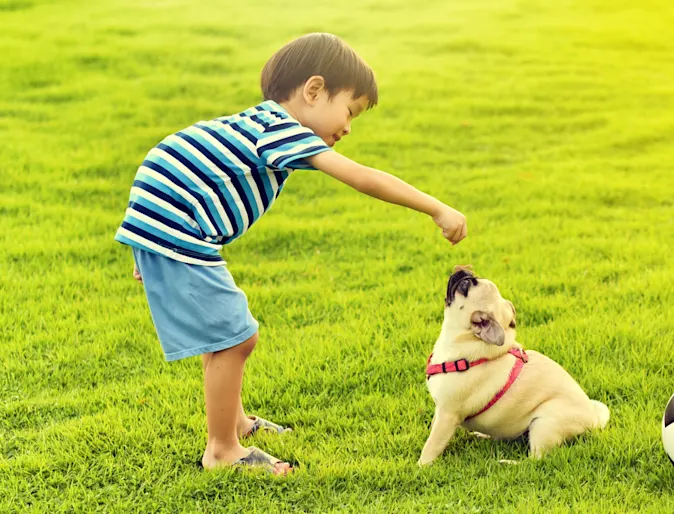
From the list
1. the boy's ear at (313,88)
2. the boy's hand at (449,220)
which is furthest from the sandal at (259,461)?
the boy's ear at (313,88)

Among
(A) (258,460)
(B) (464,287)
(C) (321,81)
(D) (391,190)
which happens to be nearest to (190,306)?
(A) (258,460)

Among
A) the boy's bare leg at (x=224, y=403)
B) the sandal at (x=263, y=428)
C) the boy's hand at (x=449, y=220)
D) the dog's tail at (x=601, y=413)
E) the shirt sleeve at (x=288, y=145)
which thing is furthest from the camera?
the sandal at (x=263, y=428)

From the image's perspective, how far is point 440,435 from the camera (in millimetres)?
3527

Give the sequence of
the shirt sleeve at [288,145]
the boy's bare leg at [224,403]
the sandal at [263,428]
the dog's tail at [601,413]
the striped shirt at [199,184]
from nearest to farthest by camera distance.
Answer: the shirt sleeve at [288,145] < the striped shirt at [199,184] < the boy's bare leg at [224,403] < the dog's tail at [601,413] < the sandal at [263,428]

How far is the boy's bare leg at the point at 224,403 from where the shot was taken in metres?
3.46

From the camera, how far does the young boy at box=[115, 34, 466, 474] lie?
3289mm

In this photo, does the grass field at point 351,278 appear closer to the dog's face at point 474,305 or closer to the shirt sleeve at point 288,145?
the dog's face at point 474,305

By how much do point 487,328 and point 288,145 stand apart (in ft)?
3.83

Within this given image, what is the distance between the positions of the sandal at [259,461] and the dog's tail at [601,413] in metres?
1.48

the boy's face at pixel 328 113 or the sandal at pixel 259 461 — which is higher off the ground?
the boy's face at pixel 328 113

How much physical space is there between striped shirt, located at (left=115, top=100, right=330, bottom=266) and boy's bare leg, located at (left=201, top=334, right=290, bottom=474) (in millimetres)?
429

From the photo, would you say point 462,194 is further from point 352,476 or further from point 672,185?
point 352,476

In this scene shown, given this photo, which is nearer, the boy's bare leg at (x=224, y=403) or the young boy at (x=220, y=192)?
the young boy at (x=220, y=192)

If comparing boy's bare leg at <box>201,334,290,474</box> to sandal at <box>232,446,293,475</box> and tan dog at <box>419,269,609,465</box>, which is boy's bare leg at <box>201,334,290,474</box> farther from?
tan dog at <box>419,269,609,465</box>
